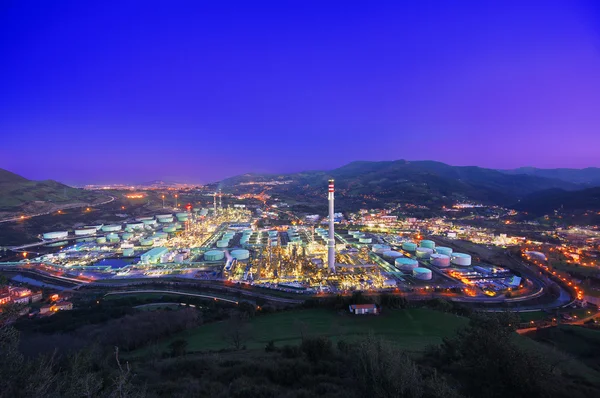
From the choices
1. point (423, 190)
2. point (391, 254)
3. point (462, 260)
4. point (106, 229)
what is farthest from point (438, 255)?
point (423, 190)

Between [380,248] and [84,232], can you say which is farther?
[84,232]

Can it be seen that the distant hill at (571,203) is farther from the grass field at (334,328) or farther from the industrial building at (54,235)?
the industrial building at (54,235)

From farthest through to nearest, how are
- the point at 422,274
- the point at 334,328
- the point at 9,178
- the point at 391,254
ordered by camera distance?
the point at 9,178, the point at 391,254, the point at 422,274, the point at 334,328

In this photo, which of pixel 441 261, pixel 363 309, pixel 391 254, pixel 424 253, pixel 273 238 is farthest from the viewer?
pixel 273 238

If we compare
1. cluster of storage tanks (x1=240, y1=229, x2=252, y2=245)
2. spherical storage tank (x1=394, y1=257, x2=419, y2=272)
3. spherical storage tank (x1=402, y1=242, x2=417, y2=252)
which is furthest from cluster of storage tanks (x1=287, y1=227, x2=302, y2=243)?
spherical storage tank (x1=394, y1=257, x2=419, y2=272)

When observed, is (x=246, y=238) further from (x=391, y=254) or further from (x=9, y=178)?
(x=9, y=178)

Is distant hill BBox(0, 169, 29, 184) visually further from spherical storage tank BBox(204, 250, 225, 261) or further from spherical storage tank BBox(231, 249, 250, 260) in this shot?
spherical storage tank BBox(231, 249, 250, 260)

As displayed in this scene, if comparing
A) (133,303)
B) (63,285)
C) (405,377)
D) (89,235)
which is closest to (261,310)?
(133,303)
